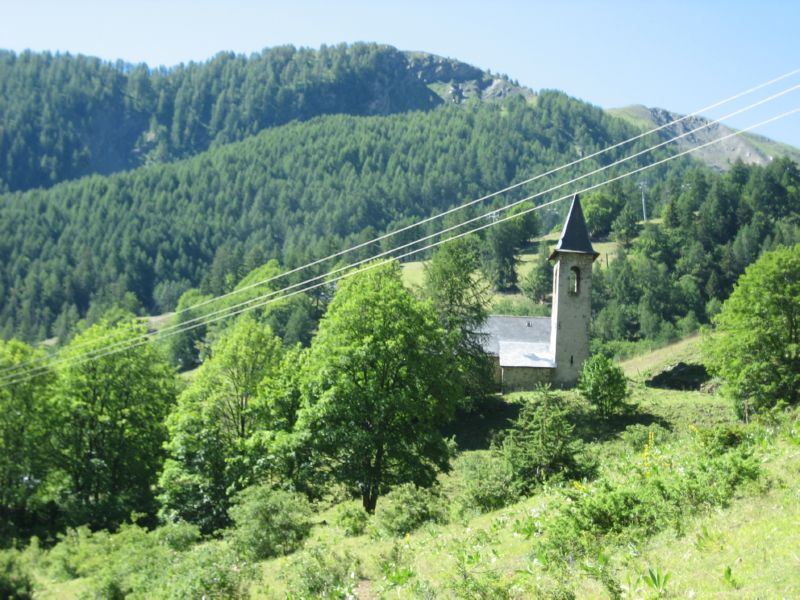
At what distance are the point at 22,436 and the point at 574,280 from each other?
28.4m

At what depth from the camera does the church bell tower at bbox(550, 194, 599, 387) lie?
138ft

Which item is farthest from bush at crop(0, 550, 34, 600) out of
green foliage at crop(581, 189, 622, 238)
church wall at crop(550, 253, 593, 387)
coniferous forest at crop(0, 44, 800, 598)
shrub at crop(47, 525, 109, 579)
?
green foliage at crop(581, 189, 622, 238)

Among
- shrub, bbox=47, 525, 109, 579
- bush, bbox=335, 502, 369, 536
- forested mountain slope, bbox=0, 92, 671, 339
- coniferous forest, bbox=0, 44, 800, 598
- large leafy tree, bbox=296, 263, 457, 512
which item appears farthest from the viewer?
forested mountain slope, bbox=0, 92, 671, 339

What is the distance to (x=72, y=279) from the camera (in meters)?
151

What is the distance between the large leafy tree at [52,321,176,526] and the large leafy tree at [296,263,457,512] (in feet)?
34.1

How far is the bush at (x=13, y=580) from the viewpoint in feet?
68.4

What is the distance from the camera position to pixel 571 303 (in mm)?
41969

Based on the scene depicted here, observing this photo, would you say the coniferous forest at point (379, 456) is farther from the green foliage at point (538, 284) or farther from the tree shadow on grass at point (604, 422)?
the green foliage at point (538, 284)

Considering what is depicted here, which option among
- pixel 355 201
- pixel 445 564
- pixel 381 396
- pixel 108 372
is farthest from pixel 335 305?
pixel 355 201

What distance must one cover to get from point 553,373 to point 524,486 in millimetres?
24607

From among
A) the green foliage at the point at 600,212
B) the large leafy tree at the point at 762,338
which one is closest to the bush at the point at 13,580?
the large leafy tree at the point at 762,338

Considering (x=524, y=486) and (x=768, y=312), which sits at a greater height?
(x=768, y=312)

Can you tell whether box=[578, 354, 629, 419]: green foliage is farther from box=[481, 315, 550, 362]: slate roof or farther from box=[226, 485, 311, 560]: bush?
box=[226, 485, 311, 560]: bush

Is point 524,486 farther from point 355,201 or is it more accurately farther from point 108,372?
point 355,201
